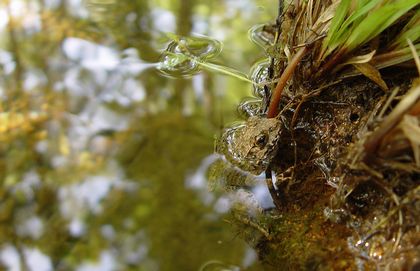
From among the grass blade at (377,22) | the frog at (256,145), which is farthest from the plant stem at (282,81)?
the grass blade at (377,22)

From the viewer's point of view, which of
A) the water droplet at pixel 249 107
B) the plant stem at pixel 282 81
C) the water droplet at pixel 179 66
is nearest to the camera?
the plant stem at pixel 282 81

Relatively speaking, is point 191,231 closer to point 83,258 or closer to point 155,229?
point 155,229

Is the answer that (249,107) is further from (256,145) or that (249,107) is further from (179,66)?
(179,66)

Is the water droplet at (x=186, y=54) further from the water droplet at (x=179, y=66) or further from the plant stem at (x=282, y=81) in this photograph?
the plant stem at (x=282, y=81)

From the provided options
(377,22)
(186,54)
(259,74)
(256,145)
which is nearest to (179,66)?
(186,54)

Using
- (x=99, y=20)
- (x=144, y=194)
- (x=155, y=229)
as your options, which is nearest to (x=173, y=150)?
(x=144, y=194)
